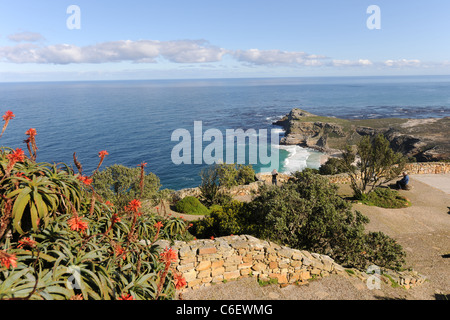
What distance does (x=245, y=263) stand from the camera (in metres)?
8.30

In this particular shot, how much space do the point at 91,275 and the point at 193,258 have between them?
3792 mm

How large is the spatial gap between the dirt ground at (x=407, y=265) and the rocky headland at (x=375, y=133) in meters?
→ 26.8

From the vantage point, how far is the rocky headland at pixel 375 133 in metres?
43.1

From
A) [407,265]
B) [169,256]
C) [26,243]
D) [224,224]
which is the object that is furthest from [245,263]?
[407,265]

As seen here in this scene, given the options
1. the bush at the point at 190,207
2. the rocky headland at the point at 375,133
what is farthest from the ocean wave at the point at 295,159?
the bush at the point at 190,207

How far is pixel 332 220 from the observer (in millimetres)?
10133

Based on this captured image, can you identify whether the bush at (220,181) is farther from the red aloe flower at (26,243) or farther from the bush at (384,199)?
the red aloe flower at (26,243)

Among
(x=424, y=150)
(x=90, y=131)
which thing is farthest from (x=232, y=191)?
(x=90, y=131)

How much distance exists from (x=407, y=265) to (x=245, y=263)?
772 centimetres

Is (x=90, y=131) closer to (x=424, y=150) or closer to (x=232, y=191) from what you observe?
(x=232, y=191)

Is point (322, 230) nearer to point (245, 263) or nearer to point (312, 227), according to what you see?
point (312, 227)

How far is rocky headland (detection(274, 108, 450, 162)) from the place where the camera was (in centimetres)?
4309

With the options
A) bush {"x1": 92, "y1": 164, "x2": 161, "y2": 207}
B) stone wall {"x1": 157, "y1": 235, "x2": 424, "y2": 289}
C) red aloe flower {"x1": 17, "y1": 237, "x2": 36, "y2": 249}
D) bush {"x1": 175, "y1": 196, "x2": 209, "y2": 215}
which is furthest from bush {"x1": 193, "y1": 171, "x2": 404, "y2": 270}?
red aloe flower {"x1": 17, "y1": 237, "x2": 36, "y2": 249}

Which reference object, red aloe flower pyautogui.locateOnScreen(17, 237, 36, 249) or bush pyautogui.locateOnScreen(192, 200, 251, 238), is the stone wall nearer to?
bush pyautogui.locateOnScreen(192, 200, 251, 238)
